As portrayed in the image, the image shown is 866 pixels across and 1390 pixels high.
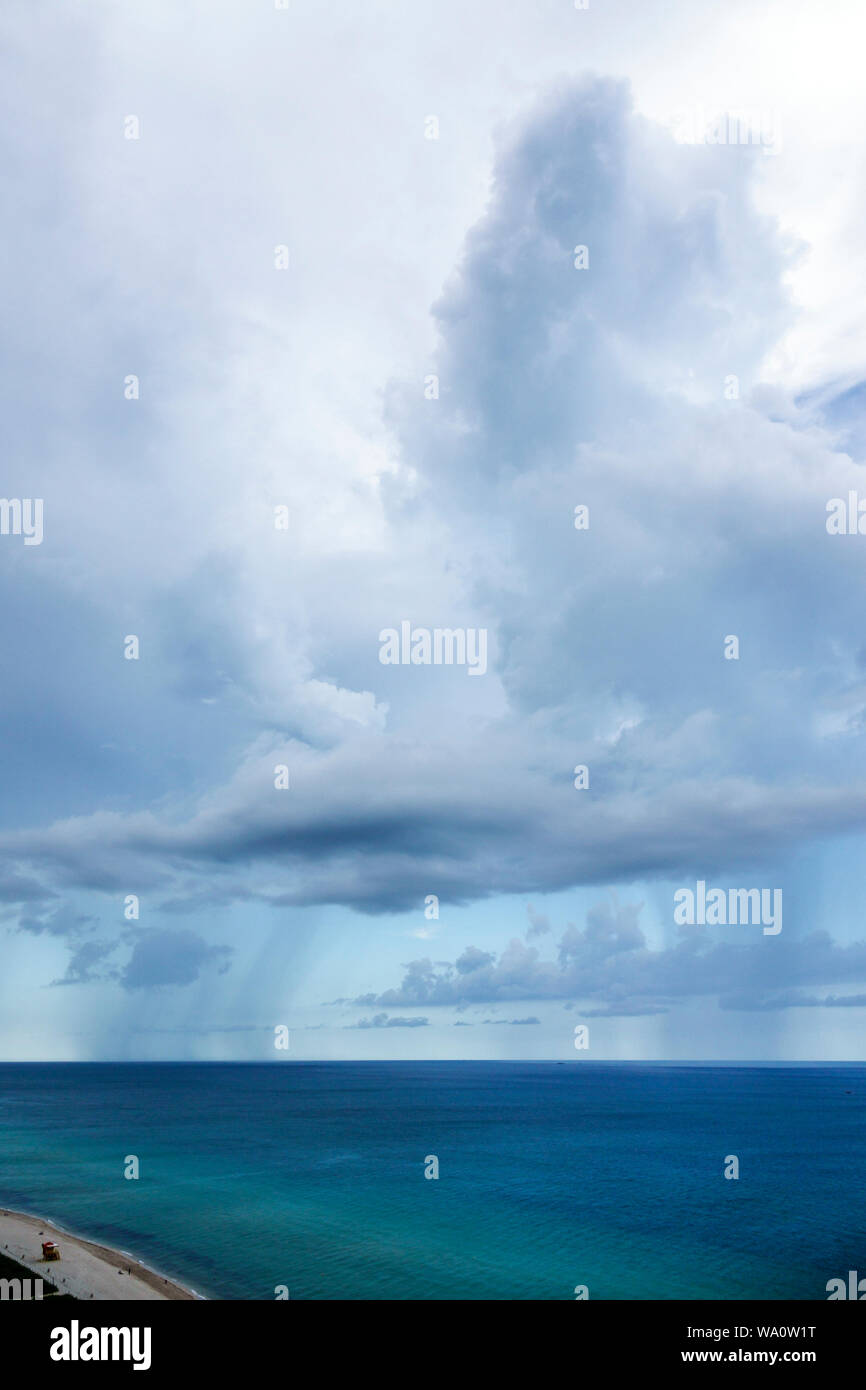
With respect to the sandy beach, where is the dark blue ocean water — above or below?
below

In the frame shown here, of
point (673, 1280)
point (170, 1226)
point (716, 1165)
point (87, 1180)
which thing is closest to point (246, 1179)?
point (87, 1180)

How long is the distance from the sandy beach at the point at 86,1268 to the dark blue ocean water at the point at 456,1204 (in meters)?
2.21

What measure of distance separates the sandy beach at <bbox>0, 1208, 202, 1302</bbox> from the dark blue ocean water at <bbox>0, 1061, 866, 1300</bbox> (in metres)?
2.21

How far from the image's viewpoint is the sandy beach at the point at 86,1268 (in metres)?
39.2

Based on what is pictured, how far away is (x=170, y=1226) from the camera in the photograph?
56.2m

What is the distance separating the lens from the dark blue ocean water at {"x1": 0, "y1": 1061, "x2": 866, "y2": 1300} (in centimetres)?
4588

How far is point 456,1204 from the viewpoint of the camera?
65.9m

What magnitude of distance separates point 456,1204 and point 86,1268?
3286cm

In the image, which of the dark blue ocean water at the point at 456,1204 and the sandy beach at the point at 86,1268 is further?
the dark blue ocean water at the point at 456,1204

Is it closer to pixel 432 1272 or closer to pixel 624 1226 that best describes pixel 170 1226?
pixel 432 1272

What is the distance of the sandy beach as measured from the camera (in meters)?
39.2

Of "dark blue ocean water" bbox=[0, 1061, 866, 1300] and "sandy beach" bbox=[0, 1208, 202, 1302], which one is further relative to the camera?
"dark blue ocean water" bbox=[0, 1061, 866, 1300]

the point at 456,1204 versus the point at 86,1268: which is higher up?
the point at 86,1268
